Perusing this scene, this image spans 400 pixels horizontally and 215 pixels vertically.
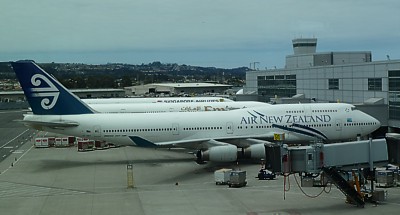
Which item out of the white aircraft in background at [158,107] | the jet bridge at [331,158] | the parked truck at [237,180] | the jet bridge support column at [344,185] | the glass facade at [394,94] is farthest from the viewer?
the white aircraft in background at [158,107]

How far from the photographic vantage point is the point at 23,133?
7000 cm

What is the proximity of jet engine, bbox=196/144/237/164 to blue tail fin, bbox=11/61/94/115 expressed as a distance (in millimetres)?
11619

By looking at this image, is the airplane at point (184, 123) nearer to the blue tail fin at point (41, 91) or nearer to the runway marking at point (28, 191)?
the blue tail fin at point (41, 91)

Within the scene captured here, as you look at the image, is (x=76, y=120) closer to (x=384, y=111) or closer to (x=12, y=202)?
(x=12, y=202)

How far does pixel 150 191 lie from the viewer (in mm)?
29594

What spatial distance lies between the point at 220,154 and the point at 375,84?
23.7 m

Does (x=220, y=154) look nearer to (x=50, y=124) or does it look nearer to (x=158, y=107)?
(x=50, y=124)

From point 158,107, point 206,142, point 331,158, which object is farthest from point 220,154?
point 158,107

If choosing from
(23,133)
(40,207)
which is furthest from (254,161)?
(23,133)

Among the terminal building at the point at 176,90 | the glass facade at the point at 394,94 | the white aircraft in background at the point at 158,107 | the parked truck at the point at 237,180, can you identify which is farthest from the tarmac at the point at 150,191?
the terminal building at the point at 176,90

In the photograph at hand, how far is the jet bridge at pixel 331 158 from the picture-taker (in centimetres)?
2367

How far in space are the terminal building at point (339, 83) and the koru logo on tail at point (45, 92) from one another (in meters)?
29.0

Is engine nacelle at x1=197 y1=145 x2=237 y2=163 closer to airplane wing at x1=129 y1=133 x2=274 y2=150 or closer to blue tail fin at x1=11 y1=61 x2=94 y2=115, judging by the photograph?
airplane wing at x1=129 y1=133 x2=274 y2=150

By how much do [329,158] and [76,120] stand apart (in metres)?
22.0
